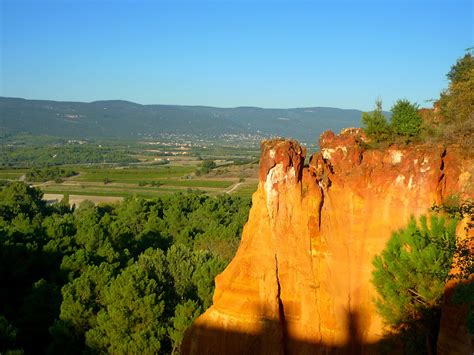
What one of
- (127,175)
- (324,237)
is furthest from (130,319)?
(127,175)

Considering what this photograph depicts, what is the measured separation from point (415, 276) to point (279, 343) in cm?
434

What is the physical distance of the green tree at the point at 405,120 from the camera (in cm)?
1715

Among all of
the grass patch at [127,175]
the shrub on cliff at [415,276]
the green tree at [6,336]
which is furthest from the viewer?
the grass patch at [127,175]

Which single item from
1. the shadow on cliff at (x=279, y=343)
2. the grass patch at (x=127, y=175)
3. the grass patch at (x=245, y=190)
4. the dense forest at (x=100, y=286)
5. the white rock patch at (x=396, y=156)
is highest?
the white rock patch at (x=396, y=156)

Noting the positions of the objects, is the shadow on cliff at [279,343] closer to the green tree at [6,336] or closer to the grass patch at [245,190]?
the green tree at [6,336]

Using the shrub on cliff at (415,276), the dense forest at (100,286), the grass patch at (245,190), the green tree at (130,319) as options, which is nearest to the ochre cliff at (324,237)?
the shrub on cliff at (415,276)

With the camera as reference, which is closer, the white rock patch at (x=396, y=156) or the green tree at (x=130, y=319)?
the white rock patch at (x=396, y=156)

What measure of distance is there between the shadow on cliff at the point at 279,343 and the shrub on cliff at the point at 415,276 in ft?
2.41

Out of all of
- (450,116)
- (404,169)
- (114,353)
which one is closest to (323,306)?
(404,169)

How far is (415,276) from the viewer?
1506 cm

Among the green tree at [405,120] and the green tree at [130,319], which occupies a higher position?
the green tree at [405,120]

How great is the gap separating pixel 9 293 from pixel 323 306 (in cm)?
2381

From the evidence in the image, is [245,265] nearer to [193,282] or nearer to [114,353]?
[114,353]

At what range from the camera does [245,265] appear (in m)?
16.9
